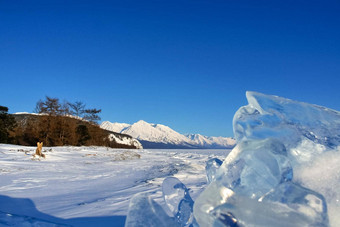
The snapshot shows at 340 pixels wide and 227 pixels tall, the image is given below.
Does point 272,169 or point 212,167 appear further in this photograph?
point 212,167

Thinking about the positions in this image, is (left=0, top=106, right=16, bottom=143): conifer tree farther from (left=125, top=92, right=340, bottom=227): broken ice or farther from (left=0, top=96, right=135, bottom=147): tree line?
(left=125, top=92, right=340, bottom=227): broken ice

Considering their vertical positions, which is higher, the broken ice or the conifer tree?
the conifer tree

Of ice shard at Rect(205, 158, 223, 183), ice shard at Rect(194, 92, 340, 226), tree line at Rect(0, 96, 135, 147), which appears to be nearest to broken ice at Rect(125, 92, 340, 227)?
ice shard at Rect(194, 92, 340, 226)

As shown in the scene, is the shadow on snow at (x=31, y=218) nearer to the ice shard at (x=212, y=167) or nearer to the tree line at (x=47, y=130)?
the ice shard at (x=212, y=167)

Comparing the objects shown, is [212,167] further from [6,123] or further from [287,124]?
[6,123]

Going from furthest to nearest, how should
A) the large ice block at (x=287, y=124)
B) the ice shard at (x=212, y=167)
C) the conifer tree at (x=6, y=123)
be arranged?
the conifer tree at (x=6, y=123) → the ice shard at (x=212, y=167) → the large ice block at (x=287, y=124)

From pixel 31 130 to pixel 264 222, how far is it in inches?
926

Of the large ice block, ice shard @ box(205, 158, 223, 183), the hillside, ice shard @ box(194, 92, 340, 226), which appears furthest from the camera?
the hillside

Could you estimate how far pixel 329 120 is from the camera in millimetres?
1279

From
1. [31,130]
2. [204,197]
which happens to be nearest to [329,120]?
[204,197]

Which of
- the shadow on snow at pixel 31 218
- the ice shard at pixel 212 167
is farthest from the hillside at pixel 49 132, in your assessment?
the ice shard at pixel 212 167

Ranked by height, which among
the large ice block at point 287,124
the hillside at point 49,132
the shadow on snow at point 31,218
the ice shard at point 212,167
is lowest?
the shadow on snow at point 31,218

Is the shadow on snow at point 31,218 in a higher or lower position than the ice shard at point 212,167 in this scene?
lower

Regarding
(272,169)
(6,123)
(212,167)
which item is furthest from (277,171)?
(6,123)
